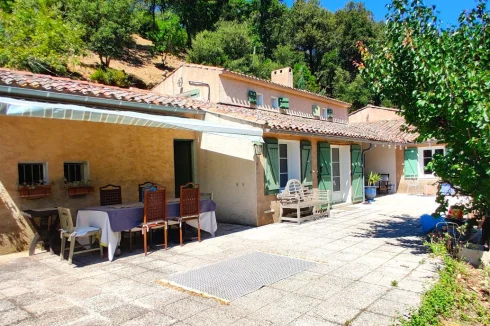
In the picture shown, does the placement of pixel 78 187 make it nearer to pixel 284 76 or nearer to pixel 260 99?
pixel 260 99

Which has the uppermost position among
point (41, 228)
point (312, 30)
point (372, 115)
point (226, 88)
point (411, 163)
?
point (312, 30)

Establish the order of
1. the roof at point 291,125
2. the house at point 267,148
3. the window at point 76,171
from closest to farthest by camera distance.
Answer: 1. the window at point 76,171
2. the roof at point 291,125
3. the house at point 267,148

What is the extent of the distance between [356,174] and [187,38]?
35287 mm

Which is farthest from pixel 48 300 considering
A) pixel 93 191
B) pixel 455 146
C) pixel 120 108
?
pixel 455 146

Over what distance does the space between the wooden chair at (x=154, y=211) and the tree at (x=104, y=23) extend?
92.6 feet

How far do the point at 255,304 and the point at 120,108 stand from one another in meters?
6.93

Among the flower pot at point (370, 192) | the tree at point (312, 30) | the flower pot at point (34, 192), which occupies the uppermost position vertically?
the tree at point (312, 30)

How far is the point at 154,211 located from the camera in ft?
26.7

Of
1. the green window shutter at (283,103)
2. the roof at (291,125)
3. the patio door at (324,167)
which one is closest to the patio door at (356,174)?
the roof at (291,125)

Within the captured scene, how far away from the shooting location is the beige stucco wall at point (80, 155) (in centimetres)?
821

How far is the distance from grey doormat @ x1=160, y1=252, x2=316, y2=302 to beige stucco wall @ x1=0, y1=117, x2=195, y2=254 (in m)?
4.78

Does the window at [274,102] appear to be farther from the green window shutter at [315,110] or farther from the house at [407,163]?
the house at [407,163]

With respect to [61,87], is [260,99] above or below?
above

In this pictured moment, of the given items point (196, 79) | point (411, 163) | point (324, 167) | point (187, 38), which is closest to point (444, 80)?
point (324, 167)
